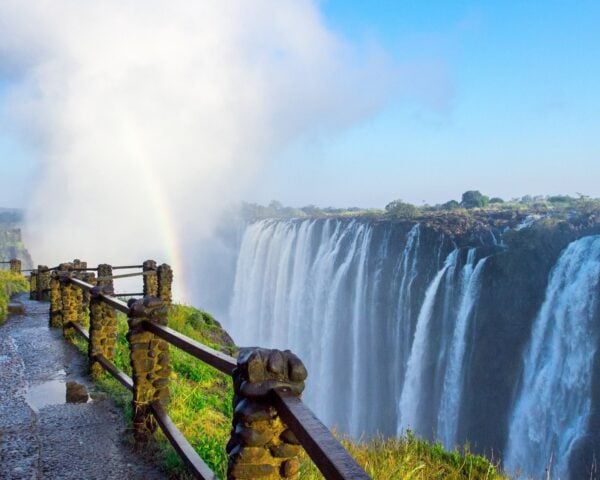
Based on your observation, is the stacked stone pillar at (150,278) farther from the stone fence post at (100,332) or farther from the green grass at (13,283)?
the stone fence post at (100,332)

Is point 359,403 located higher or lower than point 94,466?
lower

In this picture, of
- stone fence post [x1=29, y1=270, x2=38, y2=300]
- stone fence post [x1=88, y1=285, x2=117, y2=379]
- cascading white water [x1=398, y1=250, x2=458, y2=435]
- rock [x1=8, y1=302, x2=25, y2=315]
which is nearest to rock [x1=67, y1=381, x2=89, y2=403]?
stone fence post [x1=88, y1=285, x2=117, y2=379]

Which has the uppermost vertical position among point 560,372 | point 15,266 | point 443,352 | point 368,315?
point 15,266

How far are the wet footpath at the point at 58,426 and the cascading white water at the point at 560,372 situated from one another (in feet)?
50.8

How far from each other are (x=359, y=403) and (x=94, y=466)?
88.0 feet

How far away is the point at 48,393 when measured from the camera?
5.50 metres

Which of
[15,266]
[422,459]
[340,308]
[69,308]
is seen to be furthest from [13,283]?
[340,308]

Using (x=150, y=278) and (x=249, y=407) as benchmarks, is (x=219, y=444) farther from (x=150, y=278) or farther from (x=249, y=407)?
(x=150, y=278)

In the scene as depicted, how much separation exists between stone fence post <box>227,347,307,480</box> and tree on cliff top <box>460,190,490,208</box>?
3848 centimetres

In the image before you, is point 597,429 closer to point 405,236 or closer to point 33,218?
point 405,236

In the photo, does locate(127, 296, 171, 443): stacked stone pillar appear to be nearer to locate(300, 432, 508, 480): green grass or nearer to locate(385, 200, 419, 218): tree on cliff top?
locate(300, 432, 508, 480): green grass

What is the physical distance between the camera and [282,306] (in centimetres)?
3891

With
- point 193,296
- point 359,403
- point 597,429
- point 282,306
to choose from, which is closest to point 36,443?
point 597,429

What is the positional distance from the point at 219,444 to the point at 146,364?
2.74 ft
